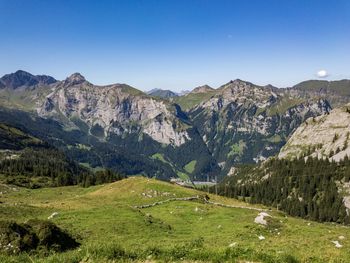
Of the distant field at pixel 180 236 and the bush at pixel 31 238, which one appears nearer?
the distant field at pixel 180 236

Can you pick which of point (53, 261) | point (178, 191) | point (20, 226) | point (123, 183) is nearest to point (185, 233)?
point (20, 226)

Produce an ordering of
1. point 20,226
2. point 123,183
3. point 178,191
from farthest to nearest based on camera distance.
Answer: point 123,183 < point 178,191 < point 20,226

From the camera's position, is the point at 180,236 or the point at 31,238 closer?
the point at 31,238

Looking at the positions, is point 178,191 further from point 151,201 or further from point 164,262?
point 164,262

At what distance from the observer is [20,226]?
29609mm

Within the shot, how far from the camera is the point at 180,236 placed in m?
42.9

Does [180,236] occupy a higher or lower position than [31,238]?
lower

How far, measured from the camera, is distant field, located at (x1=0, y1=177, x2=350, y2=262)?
16.7 meters

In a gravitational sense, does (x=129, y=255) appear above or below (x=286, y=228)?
above

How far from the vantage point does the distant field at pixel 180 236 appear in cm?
1667

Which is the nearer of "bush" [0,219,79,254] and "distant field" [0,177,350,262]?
"distant field" [0,177,350,262]

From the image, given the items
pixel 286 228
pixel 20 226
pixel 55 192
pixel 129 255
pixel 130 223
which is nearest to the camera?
pixel 129 255

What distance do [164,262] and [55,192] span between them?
329ft

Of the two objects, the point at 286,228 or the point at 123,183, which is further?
the point at 123,183
